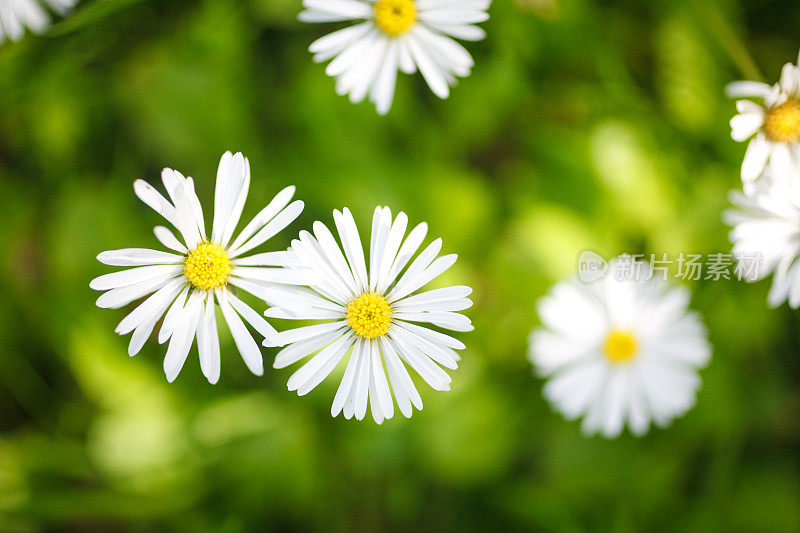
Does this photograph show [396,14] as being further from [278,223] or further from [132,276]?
[132,276]

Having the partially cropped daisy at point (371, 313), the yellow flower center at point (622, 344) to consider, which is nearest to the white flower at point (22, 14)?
the partially cropped daisy at point (371, 313)

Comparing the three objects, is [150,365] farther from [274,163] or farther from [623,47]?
[623,47]

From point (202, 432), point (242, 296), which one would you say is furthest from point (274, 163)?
point (202, 432)

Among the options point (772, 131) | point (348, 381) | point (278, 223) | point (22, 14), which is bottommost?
point (348, 381)

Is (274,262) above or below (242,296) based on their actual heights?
below

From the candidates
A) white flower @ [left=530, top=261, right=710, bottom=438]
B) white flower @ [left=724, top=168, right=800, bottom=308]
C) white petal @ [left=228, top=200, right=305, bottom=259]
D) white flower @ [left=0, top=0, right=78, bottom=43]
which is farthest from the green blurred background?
white petal @ [left=228, top=200, right=305, bottom=259]

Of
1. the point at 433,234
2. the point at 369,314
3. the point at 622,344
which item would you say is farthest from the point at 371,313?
the point at 622,344

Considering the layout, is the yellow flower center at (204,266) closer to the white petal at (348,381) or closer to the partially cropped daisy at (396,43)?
the white petal at (348,381)

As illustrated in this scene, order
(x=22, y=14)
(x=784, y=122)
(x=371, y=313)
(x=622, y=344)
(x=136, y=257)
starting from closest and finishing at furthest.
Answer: (x=136, y=257), (x=371, y=313), (x=784, y=122), (x=22, y=14), (x=622, y=344)
